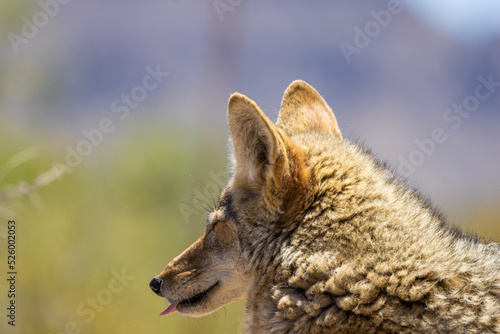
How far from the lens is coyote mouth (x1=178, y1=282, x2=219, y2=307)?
3.34m

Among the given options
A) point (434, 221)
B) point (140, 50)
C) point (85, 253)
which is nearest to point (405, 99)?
point (140, 50)

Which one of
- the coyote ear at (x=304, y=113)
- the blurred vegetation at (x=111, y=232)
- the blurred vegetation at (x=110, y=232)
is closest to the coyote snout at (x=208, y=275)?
the coyote ear at (x=304, y=113)

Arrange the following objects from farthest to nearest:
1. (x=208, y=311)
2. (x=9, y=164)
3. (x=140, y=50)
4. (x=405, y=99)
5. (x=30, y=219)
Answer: (x=405, y=99) < (x=140, y=50) < (x=30, y=219) < (x=9, y=164) < (x=208, y=311)

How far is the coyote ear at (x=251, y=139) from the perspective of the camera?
280cm

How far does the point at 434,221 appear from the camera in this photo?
2920 millimetres

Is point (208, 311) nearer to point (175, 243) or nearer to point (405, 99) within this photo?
point (175, 243)

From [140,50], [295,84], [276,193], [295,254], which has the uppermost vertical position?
[140,50]

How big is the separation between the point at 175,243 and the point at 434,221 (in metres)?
7.52

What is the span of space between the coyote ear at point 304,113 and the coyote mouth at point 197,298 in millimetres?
1222
